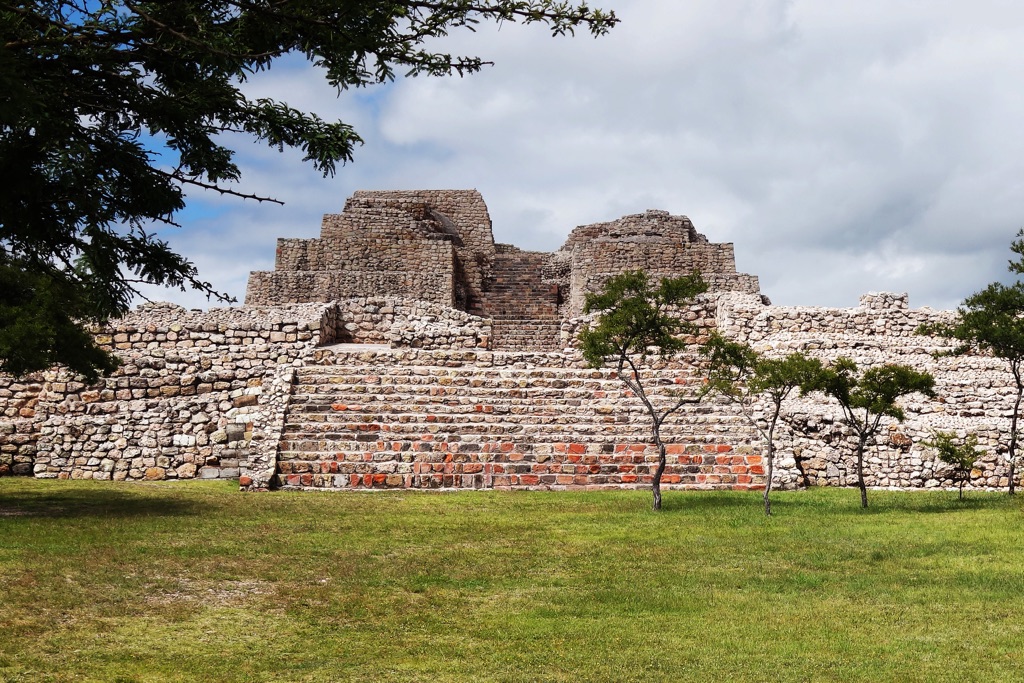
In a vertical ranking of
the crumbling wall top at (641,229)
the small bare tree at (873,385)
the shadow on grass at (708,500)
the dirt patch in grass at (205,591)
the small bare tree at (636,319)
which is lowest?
the dirt patch in grass at (205,591)

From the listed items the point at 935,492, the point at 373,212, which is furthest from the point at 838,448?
the point at 373,212

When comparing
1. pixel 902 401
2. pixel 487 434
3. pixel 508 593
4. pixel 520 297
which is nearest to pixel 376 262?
pixel 520 297

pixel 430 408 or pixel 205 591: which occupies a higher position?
pixel 430 408

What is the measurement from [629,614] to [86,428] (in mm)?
12996

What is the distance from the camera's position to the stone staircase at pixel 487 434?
14.9 m

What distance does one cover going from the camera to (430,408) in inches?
643

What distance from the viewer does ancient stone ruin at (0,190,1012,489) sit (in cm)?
1511

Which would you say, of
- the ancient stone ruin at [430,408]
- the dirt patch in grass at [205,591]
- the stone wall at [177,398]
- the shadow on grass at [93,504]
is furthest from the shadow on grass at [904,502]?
the stone wall at [177,398]

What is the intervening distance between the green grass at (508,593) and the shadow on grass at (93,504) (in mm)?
114

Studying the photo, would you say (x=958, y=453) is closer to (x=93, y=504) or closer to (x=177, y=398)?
(x=93, y=504)

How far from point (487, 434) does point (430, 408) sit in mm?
1208

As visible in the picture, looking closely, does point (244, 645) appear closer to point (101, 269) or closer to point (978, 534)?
point (101, 269)

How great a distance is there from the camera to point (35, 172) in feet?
18.8

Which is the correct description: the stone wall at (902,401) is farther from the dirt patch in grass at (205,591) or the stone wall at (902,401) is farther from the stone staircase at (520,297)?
the dirt patch in grass at (205,591)
